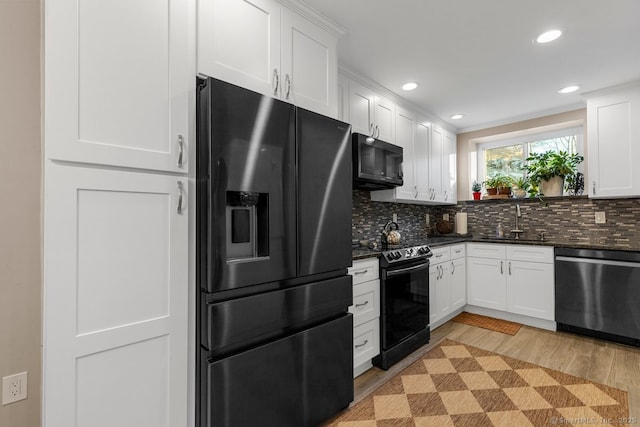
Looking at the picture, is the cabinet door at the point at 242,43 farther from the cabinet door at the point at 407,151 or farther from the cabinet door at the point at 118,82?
the cabinet door at the point at 407,151

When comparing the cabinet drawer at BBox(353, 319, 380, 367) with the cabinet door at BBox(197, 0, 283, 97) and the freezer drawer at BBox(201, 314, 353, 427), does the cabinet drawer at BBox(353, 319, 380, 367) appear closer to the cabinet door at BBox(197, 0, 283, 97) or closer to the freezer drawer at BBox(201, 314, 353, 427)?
the freezer drawer at BBox(201, 314, 353, 427)

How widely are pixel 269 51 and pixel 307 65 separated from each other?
28cm

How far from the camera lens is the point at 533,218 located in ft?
12.6

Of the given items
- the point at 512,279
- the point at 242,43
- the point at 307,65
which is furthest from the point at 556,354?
the point at 242,43

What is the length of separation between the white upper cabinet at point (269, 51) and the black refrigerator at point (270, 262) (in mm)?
175

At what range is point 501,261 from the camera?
11.8ft

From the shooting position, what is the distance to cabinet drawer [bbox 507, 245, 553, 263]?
3287 millimetres

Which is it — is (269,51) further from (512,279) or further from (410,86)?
(512,279)

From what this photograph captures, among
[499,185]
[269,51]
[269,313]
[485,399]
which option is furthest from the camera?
[499,185]

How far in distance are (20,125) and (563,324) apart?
454cm

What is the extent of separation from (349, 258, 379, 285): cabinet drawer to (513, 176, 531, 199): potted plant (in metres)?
2.69

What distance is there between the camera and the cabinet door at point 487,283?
3.61 meters

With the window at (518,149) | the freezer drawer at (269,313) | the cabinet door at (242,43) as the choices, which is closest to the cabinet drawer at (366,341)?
the freezer drawer at (269,313)

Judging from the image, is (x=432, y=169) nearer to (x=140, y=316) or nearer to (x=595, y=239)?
(x=595, y=239)
